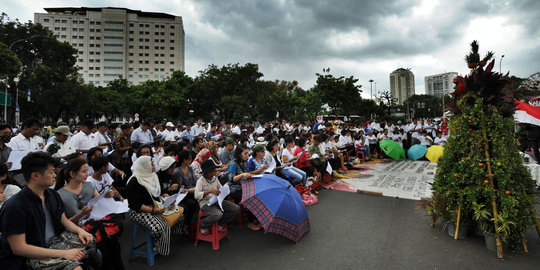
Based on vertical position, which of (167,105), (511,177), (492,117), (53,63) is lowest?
(511,177)

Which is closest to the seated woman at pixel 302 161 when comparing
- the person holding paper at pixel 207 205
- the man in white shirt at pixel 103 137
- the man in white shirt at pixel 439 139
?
the person holding paper at pixel 207 205

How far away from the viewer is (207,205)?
430 centimetres

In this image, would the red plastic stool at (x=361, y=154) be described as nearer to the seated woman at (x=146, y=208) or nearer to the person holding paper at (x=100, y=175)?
the seated woman at (x=146, y=208)

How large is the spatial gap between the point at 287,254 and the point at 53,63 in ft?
118

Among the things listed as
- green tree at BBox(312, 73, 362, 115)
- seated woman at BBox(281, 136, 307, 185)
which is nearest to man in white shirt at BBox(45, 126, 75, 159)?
seated woman at BBox(281, 136, 307, 185)

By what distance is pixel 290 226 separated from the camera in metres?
4.23

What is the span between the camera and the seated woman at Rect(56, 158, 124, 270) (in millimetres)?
3072

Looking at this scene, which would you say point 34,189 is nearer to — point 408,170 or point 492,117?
point 492,117

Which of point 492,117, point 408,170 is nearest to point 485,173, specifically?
point 492,117

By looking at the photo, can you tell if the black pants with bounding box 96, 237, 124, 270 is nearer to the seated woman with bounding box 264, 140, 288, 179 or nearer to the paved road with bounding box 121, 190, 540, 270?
the paved road with bounding box 121, 190, 540, 270

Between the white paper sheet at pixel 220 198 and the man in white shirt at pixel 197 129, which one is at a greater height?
the man in white shirt at pixel 197 129

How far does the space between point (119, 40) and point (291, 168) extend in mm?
107137

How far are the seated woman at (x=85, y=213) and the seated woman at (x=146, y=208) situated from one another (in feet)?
1.11

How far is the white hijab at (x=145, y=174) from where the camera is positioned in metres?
3.81
